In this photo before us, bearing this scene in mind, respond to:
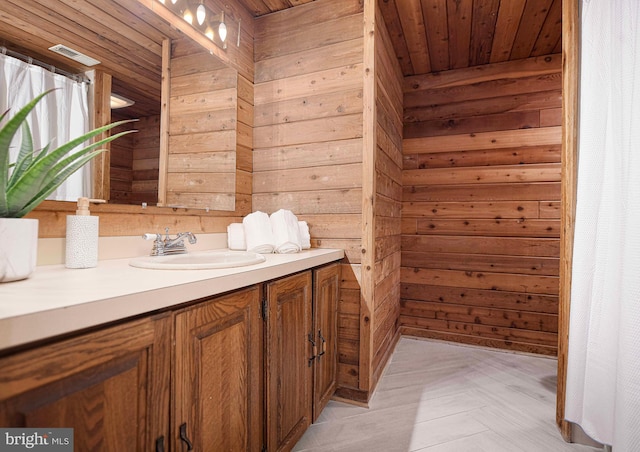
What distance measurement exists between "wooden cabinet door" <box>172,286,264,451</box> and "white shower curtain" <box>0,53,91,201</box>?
682 mm

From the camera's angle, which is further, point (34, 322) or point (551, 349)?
point (551, 349)

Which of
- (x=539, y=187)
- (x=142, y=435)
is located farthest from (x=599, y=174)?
(x=142, y=435)

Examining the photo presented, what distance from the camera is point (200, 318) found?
2.74 feet

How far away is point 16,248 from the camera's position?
0.75 meters

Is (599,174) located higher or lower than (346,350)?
higher

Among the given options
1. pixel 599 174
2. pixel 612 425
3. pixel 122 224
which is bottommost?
pixel 612 425

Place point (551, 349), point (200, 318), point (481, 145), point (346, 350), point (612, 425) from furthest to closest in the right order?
point (481, 145) < point (551, 349) < point (346, 350) < point (612, 425) < point (200, 318)

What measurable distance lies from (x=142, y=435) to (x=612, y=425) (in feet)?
5.75

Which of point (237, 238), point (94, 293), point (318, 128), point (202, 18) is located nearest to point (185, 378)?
point (94, 293)

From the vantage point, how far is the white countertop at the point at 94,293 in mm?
508

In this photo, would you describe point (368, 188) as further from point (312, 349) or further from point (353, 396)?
point (353, 396)

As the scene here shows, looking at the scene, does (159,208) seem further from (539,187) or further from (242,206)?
(539,187)

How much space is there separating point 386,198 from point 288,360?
1.36m

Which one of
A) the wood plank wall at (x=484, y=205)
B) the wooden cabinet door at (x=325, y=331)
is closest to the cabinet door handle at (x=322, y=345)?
the wooden cabinet door at (x=325, y=331)
